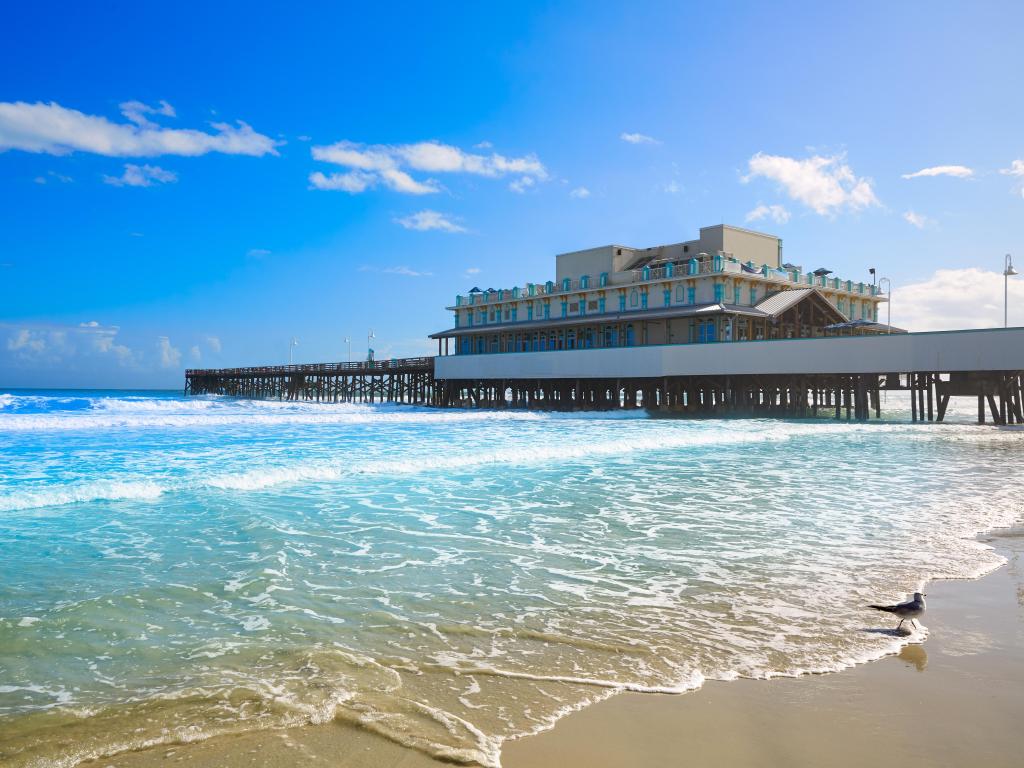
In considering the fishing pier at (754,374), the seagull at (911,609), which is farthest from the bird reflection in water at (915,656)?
the fishing pier at (754,374)

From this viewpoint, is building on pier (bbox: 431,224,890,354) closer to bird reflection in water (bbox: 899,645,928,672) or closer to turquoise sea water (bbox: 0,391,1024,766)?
turquoise sea water (bbox: 0,391,1024,766)

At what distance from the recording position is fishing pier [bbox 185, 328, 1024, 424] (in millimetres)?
30109

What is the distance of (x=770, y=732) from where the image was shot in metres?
3.28

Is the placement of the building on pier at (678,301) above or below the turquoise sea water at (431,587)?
above

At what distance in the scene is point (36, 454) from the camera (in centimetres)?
1792

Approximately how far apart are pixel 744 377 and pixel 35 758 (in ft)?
119

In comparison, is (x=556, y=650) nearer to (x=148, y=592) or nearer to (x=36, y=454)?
(x=148, y=592)

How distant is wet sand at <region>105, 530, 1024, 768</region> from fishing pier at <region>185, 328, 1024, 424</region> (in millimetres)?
29619

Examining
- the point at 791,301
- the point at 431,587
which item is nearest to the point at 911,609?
the point at 431,587

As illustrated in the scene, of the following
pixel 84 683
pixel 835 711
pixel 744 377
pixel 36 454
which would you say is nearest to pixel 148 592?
pixel 84 683

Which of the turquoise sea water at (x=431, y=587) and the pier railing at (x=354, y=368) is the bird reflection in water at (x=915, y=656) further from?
the pier railing at (x=354, y=368)

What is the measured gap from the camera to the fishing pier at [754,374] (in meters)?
30.1

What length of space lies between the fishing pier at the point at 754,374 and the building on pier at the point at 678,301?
2778 mm

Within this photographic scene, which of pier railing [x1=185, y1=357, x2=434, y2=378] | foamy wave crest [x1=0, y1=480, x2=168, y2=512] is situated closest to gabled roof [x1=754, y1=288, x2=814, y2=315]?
pier railing [x1=185, y1=357, x2=434, y2=378]
